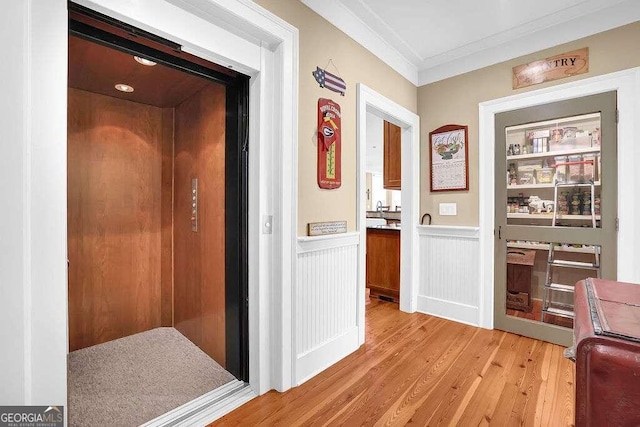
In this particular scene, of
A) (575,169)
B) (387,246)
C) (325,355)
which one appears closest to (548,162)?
(575,169)

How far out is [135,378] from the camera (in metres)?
2.06

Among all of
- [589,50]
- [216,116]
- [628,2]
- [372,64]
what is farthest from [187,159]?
[628,2]

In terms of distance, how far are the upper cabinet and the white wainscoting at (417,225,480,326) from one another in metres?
0.88

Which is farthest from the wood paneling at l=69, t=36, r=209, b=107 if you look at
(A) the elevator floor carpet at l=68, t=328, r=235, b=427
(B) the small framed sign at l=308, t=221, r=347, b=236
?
(A) the elevator floor carpet at l=68, t=328, r=235, b=427

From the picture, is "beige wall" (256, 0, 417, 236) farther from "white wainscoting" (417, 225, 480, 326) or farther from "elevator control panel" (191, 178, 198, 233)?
"white wainscoting" (417, 225, 480, 326)

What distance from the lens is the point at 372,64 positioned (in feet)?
8.91

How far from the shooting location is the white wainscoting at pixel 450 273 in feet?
9.92

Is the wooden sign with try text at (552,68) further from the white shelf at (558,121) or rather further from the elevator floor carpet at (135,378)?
the elevator floor carpet at (135,378)

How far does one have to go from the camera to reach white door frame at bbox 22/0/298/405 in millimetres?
1124

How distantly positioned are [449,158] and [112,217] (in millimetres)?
3329

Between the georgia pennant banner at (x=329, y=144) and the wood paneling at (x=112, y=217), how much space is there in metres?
1.77

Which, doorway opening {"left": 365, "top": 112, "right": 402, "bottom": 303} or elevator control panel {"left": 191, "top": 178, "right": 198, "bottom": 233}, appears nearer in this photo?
elevator control panel {"left": 191, "top": 178, "right": 198, "bottom": 233}

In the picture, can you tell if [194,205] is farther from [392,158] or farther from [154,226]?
[392,158]

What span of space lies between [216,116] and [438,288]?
2781 millimetres
